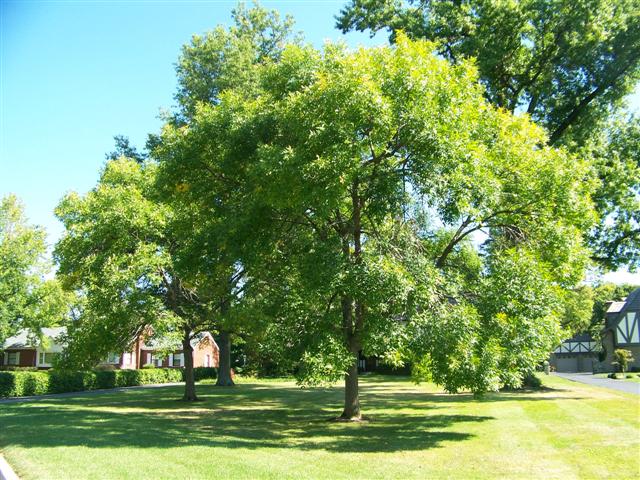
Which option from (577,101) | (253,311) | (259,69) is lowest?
(253,311)

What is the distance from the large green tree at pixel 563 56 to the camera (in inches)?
898

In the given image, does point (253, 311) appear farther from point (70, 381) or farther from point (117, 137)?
point (117, 137)

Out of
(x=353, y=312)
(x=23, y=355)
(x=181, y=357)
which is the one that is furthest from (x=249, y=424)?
(x=181, y=357)

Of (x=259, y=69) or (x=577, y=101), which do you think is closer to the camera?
(x=259, y=69)

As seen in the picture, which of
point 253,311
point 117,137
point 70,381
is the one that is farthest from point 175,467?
point 117,137

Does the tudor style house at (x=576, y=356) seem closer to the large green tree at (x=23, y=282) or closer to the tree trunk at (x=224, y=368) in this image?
the tree trunk at (x=224, y=368)

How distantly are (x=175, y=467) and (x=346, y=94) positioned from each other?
342 inches

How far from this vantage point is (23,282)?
38.7 m

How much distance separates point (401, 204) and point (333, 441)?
626 cm

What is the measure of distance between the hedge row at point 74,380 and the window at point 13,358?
16768 mm

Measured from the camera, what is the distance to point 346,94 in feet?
41.0

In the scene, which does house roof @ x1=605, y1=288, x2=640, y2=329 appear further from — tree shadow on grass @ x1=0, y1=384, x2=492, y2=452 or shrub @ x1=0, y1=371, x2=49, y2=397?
shrub @ x1=0, y1=371, x2=49, y2=397

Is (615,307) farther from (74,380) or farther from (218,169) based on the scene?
(218,169)

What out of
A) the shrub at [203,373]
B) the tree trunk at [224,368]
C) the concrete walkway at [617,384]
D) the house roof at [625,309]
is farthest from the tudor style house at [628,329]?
the shrub at [203,373]
